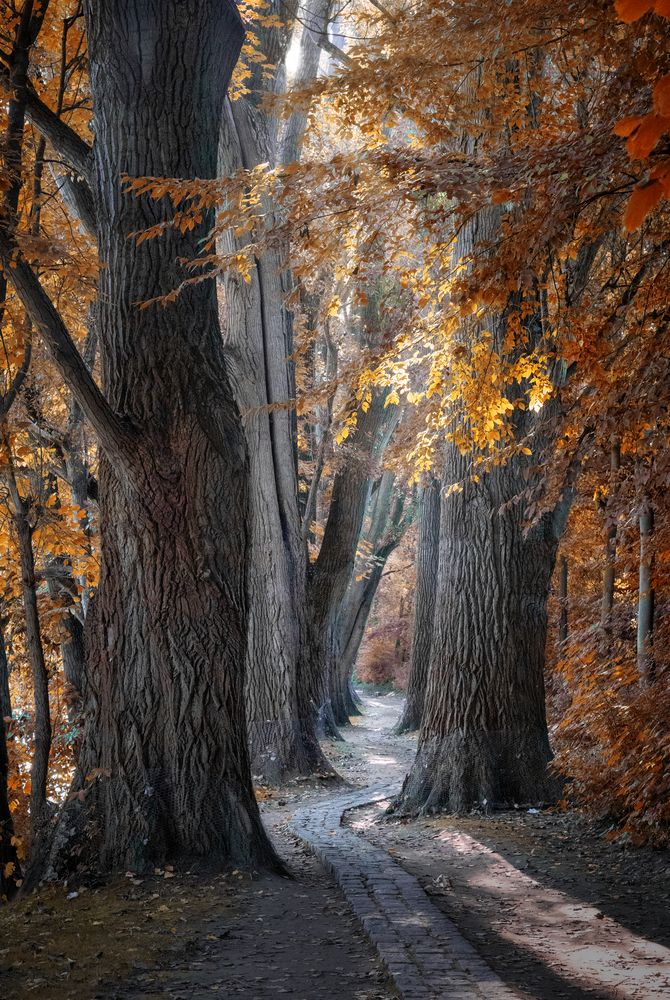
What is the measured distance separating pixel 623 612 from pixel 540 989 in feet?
22.6

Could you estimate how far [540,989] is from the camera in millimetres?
4473

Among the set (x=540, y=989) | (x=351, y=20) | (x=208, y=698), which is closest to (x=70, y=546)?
(x=208, y=698)

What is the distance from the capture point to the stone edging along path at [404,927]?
13.8 feet

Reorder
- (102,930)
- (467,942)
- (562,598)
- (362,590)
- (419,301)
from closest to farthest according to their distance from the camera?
1. (467,942)
2. (102,930)
3. (419,301)
4. (562,598)
5. (362,590)

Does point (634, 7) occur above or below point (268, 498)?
below

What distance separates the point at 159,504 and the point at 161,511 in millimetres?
53

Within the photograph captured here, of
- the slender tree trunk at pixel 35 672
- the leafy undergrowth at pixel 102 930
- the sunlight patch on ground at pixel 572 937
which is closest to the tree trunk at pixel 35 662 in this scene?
the slender tree trunk at pixel 35 672

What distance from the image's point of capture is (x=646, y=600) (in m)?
8.52

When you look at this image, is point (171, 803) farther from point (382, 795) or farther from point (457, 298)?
point (382, 795)

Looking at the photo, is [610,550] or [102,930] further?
[610,550]

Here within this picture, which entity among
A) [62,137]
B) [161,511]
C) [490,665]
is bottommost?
[490,665]

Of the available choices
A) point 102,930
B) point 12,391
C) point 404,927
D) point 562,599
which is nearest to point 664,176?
point 404,927

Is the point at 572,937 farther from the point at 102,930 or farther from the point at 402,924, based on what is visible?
the point at 102,930

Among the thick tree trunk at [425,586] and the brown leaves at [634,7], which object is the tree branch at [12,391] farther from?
the thick tree trunk at [425,586]
